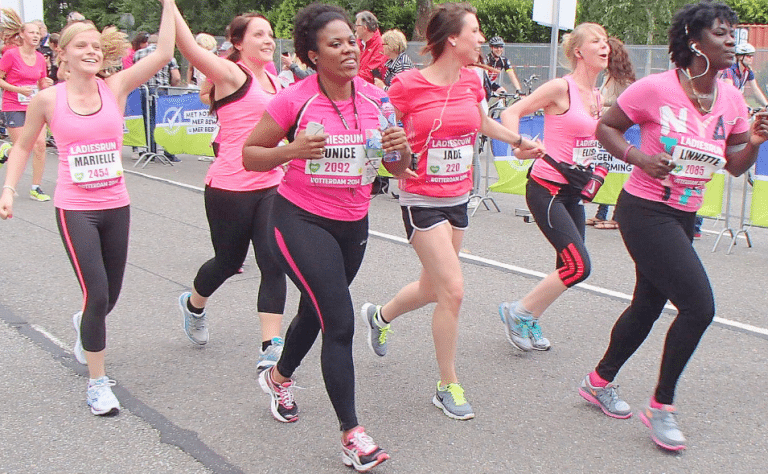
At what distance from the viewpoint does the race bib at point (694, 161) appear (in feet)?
12.0

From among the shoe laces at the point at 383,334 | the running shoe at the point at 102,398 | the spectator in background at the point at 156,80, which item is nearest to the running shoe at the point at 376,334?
the shoe laces at the point at 383,334

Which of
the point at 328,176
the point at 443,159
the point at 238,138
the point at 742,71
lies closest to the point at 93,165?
the point at 238,138

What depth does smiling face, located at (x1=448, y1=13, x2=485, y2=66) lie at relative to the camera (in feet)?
13.8

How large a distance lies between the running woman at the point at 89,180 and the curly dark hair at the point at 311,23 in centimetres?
107

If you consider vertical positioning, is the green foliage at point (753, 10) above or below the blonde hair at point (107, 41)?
above

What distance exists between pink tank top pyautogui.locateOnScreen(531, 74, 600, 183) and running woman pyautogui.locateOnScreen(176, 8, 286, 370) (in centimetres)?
160

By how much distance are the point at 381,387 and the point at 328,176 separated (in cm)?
144

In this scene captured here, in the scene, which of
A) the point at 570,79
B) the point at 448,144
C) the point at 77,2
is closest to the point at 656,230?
the point at 448,144

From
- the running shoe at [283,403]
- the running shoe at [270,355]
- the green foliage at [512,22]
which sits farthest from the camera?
the green foliage at [512,22]

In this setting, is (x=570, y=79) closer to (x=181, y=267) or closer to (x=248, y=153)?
(x=248, y=153)

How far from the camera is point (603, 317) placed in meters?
5.71

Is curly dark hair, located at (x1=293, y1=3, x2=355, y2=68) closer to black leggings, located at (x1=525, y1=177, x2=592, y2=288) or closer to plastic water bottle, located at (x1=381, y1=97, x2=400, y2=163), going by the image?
plastic water bottle, located at (x1=381, y1=97, x2=400, y2=163)

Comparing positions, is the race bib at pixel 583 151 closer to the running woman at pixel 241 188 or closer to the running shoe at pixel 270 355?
the running woman at pixel 241 188

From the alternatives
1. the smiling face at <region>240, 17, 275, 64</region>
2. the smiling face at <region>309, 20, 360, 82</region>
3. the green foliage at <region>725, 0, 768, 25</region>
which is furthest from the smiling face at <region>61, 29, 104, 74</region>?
the green foliage at <region>725, 0, 768, 25</region>
